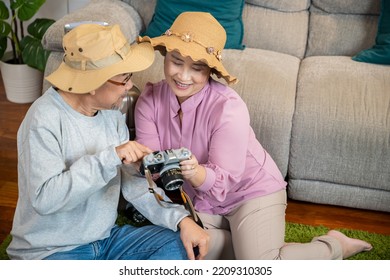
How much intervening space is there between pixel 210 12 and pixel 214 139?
100 cm

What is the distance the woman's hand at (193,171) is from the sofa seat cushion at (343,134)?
2.12 feet

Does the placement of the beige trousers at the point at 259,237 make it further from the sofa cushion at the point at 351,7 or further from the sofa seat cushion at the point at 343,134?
the sofa cushion at the point at 351,7

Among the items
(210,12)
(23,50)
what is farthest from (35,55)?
(210,12)

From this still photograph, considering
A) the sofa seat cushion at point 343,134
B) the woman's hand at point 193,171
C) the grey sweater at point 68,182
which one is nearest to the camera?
the grey sweater at point 68,182

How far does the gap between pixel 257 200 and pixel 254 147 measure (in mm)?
182

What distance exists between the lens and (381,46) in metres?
2.41

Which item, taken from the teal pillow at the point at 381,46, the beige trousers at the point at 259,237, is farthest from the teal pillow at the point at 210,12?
the beige trousers at the point at 259,237

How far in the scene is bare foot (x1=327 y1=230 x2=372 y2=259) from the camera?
6.07ft

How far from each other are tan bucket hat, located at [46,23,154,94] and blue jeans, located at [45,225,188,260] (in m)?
0.46

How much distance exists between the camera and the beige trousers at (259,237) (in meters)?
1.66

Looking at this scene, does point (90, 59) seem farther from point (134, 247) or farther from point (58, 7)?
point (58, 7)

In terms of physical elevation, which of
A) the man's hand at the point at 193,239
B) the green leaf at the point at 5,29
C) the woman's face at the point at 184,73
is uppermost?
the woman's face at the point at 184,73

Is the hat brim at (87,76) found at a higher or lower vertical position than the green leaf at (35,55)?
higher
